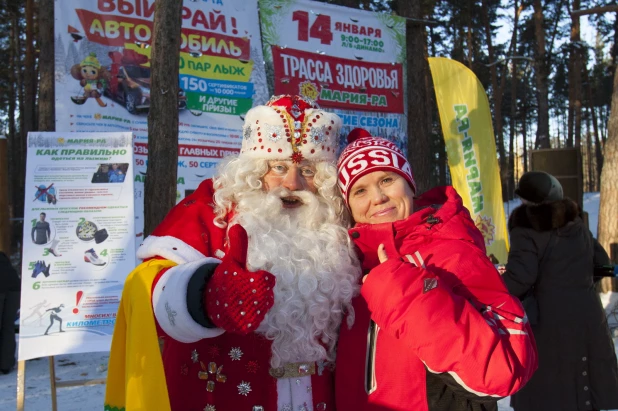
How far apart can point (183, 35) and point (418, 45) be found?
3622 mm

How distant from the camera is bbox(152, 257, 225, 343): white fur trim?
1.59m

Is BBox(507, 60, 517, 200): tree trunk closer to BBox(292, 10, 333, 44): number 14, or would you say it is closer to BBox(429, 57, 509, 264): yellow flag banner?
BBox(429, 57, 509, 264): yellow flag banner

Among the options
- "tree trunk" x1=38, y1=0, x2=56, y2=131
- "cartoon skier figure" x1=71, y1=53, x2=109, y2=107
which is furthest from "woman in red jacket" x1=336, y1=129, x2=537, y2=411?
"tree trunk" x1=38, y1=0, x2=56, y2=131

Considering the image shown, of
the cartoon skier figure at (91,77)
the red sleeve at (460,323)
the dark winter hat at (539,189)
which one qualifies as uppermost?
the cartoon skier figure at (91,77)

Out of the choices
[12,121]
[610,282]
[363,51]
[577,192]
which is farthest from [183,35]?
[12,121]

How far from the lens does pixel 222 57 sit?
257 inches

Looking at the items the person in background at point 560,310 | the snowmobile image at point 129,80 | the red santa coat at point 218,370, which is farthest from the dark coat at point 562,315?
the snowmobile image at point 129,80

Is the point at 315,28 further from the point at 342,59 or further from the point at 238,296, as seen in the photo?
the point at 238,296

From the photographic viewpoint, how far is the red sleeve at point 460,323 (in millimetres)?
1486

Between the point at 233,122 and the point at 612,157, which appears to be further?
the point at 612,157

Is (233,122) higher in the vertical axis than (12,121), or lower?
lower

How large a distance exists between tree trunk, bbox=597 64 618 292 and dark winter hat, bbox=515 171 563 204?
4108 mm

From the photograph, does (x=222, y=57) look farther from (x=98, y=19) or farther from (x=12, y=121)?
(x=12, y=121)

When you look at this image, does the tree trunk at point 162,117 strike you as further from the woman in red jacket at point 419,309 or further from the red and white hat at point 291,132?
the woman in red jacket at point 419,309
